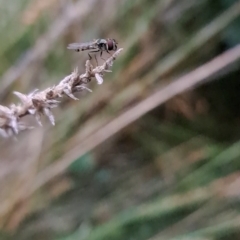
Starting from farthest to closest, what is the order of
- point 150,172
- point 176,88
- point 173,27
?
point 150,172 < point 173,27 < point 176,88

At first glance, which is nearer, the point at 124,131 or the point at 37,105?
the point at 37,105

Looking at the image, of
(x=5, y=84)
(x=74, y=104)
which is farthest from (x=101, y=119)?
(x=5, y=84)

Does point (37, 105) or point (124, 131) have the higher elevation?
point (124, 131)

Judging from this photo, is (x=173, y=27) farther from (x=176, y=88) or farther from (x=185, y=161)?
(x=185, y=161)

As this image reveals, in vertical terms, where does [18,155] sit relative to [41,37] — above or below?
below

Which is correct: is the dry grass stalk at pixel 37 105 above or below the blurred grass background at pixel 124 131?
below

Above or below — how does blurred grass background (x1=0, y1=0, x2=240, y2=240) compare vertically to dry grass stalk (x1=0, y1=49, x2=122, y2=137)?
above

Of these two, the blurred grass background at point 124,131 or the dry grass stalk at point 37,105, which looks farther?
the blurred grass background at point 124,131

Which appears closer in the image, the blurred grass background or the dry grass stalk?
the dry grass stalk
